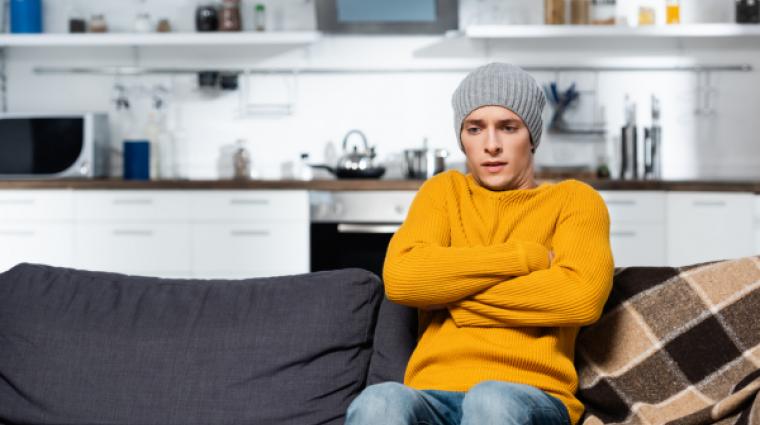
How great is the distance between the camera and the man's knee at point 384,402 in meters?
1.67

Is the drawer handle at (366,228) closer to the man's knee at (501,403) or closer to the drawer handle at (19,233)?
the drawer handle at (19,233)

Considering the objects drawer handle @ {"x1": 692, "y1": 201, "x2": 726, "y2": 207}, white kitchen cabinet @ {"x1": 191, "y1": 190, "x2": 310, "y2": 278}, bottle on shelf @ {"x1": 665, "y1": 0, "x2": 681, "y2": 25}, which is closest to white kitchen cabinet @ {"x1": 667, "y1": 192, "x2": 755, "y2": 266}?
drawer handle @ {"x1": 692, "y1": 201, "x2": 726, "y2": 207}

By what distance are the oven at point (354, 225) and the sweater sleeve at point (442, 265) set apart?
241 centimetres

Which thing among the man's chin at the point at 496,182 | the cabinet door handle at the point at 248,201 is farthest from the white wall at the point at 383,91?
the man's chin at the point at 496,182

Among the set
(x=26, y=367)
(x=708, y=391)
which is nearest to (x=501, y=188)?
(x=708, y=391)

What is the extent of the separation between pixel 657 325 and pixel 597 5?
3152mm

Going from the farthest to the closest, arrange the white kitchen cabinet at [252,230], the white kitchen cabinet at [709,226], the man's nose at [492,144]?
the white kitchen cabinet at [252,230] → the white kitchen cabinet at [709,226] → the man's nose at [492,144]

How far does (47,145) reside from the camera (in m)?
4.70

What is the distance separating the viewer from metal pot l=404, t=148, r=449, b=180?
4668mm

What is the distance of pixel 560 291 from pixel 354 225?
2669mm

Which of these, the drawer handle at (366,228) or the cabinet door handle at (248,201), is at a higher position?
the cabinet door handle at (248,201)

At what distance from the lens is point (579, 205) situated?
6.37 feet

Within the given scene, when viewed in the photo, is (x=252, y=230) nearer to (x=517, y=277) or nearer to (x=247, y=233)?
(x=247, y=233)

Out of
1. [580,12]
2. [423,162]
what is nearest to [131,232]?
[423,162]
